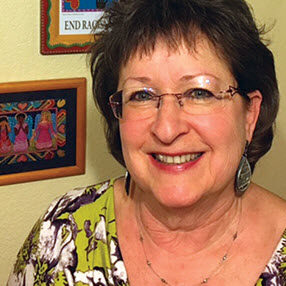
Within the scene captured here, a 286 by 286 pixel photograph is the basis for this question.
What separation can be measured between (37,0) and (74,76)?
10.5 inches

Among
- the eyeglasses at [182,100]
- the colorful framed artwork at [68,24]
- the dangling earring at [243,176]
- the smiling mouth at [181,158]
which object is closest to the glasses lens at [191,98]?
the eyeglasses at [182,100]

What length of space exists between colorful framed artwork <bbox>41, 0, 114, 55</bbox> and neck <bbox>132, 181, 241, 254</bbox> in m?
0.56

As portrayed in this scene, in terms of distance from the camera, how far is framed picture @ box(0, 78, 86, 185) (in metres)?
2.06

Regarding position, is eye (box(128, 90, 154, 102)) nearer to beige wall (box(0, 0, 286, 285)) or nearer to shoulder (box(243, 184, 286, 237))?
shoulder (box(243, 184, 286, 237))

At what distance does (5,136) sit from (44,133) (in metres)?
0.12

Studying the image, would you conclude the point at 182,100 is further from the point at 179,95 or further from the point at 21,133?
the point at 21,133

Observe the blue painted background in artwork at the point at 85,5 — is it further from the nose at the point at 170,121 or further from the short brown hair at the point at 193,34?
the nose at the point at 170,121

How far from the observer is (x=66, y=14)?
6.61 feet

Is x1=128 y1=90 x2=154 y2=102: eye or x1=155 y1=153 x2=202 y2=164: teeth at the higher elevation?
x1=128 y1=90 x2=154 y2=102: eye

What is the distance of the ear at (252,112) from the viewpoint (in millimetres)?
1673

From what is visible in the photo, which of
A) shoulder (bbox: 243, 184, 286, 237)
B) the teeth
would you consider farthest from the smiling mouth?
shoulder (bbox: 243, 184, 286, 237)

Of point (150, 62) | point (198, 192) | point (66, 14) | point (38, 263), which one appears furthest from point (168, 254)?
point (66, 14)

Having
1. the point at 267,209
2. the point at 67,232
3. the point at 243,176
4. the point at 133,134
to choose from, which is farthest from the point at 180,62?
the point at 67,232

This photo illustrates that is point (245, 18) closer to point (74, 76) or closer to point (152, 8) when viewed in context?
point (152, 8)
